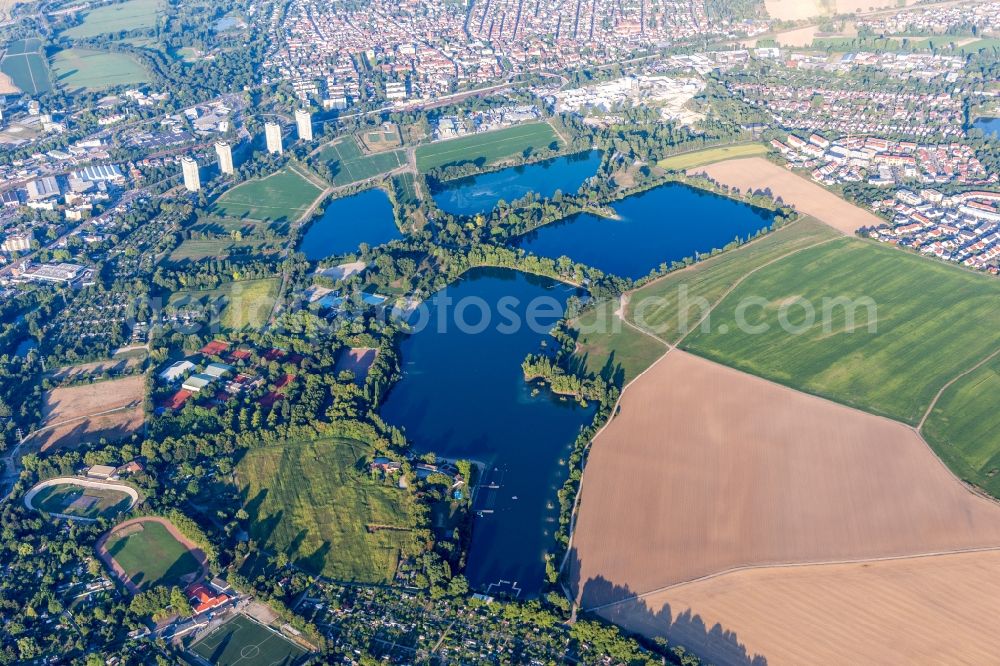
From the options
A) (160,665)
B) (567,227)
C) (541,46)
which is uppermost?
(541,46)

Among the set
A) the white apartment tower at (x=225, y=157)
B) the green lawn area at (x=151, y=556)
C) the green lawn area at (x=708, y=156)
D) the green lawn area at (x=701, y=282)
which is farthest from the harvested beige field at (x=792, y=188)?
the green lawn area at (x=151, y=556)

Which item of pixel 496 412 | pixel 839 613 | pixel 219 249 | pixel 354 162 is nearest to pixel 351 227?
pixel 219 249

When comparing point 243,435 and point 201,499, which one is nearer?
point 201,499

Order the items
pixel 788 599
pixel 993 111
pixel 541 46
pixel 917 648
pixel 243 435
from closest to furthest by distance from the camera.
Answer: pixel 917 648, pixel 788 599, pixel 243 435, pixel 993 111, pixel 541 46

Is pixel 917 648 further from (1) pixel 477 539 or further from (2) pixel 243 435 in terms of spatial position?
(2) pixel 243 435

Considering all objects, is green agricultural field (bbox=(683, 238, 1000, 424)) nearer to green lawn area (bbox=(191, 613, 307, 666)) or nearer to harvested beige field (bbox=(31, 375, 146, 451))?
green lawn area (bbox=(191, 613, 307, 666))

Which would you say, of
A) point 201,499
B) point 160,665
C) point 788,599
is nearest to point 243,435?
point 201,499

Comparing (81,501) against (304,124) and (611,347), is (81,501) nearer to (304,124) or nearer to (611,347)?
(611,347)
